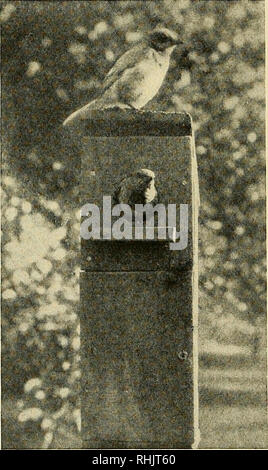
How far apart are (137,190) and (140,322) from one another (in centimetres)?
52

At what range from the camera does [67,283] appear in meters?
4.35

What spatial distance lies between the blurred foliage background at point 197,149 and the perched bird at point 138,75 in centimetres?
142

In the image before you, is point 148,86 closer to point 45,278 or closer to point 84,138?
point 84,138

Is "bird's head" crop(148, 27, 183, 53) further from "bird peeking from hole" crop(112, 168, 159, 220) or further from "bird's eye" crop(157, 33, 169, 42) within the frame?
"bird peeking from hole" crop(112, 168, 159, 220)

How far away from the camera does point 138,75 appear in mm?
2615

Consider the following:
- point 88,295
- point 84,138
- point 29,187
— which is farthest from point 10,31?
point 88,295

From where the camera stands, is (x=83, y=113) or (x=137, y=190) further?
(x=83, y=113)

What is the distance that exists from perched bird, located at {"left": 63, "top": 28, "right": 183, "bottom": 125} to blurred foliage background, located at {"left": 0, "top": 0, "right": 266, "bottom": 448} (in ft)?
4.66

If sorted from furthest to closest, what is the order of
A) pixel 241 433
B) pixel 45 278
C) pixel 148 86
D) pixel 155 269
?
pixel 45 278
pixel 241 433
pixel 148 86
pixel 155 269

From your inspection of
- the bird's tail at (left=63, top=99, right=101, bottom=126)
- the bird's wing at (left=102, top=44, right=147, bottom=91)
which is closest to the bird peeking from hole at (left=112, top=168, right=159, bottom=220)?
the bird's tail at (left=63, top=99, right=101, bottom=126)

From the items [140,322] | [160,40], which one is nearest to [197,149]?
[160,40]
